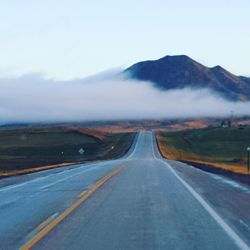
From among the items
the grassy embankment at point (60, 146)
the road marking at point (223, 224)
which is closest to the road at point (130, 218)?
the road marking at point (223, 224)

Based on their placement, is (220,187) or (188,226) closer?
(188,226)

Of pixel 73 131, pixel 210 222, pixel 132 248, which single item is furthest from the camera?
pixel 73 131

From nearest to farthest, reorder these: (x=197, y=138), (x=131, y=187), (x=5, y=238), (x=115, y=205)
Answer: (x=5, y=238) → (x=115, y=205) → (x=131, y=187) → (x=197, y=138)

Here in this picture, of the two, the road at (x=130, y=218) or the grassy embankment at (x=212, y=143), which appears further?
the grassy embankment at (x=212, y=143)

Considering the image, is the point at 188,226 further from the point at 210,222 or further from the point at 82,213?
the point at 82,213

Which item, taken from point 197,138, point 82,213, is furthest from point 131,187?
point 197,138

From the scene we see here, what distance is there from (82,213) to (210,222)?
336 cm

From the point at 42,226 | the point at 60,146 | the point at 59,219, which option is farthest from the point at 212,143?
the point at 42,226

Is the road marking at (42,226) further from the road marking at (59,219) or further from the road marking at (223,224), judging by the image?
the road marking at (223,224)

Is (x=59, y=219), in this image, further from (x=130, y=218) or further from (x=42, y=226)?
(x=130, y=218)

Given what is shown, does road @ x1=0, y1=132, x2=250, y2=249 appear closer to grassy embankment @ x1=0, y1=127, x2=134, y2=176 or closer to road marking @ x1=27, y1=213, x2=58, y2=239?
road marking @ x1=27, y1=213, x2=58, y2=239

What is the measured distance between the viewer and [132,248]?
1146 centimetres

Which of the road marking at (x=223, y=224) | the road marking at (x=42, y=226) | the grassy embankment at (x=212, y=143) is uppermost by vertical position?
the road marking at (x=42, y=226)

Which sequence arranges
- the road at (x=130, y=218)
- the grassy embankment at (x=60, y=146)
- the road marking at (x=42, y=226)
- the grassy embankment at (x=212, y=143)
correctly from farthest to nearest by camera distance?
the grassy embankment at (x=212, y=143), the grassy embankment at (x=60, y=146), the road marking at (x=42, y=226), the road at (x=130, y=218)
